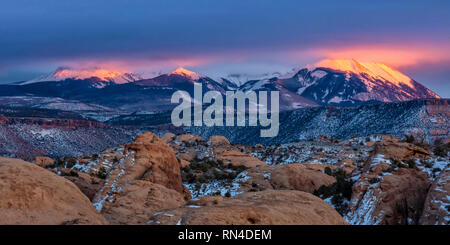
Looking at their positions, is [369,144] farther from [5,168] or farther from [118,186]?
[5,168]

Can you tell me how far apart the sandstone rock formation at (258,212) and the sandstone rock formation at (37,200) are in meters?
2.82

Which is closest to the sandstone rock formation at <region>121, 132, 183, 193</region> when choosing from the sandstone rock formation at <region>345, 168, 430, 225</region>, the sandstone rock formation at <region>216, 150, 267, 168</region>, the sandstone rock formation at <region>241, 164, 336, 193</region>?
the sandstone rock formation at <region>241, 164, 336, 193</region>

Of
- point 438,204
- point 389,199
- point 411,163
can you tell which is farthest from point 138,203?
point 411,163

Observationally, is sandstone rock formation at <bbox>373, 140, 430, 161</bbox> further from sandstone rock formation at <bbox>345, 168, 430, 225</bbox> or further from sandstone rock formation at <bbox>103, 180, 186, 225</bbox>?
sandstone rock formation at <bbox>103, 180, 186, 225</bbox>

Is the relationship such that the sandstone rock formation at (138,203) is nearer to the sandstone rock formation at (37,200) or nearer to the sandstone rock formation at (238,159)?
the sandstone rock formation at (37,200)

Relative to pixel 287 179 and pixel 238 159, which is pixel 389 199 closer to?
pixel 287 179

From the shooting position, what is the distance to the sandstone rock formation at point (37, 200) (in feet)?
Answer: 52.7

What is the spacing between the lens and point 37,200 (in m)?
16.9

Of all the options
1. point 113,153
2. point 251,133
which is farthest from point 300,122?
point 113,153

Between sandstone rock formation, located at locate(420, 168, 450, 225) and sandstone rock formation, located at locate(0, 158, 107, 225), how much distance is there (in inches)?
542

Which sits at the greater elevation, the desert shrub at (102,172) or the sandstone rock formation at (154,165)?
the sandstone rock formation at (154,165)

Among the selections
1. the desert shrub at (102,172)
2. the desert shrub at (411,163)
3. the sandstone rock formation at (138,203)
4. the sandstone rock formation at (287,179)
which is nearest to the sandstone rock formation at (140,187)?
the sandstone rock formation at (138,203)

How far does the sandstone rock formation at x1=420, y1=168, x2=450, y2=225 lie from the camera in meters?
22.6
